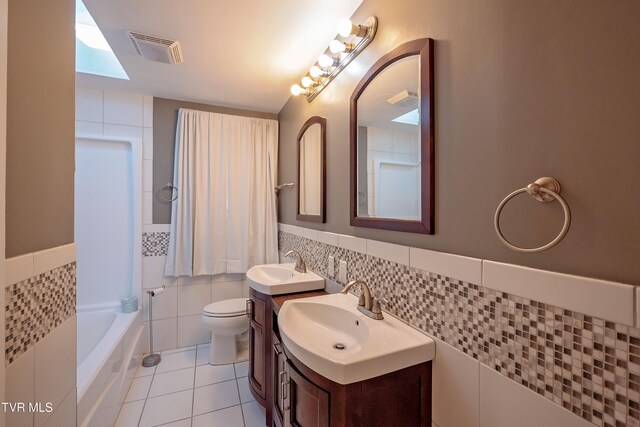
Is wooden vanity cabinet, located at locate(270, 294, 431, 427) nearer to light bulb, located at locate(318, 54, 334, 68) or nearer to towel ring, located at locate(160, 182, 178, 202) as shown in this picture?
light bulb, located at locate(318, 54, 334, 68)

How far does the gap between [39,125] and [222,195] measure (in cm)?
178

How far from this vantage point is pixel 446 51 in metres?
0.94

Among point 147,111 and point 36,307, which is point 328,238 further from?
point 147,111

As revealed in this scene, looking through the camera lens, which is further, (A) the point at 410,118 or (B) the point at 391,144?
(B) the point at 391,144

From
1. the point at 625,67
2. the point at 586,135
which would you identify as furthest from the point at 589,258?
the point at 625,67

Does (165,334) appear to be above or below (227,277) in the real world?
below

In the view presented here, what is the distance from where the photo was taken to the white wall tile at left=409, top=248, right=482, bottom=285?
829 mm

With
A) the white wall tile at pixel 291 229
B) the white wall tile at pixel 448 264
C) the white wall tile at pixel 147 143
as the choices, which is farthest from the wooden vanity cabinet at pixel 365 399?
the white wall tile at pixel 147 143

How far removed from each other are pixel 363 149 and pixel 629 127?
100 cm

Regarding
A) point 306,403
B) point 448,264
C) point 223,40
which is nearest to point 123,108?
point 223,40

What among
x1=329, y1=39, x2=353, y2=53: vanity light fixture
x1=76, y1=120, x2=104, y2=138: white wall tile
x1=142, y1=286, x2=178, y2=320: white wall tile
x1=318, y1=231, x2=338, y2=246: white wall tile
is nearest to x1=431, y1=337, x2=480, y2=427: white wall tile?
x1=318, y1=231, x2=338, y2=246: white wall tile

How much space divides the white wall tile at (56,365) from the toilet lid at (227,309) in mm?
1206

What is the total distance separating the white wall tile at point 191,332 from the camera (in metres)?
2.58

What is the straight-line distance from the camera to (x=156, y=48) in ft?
5.73
